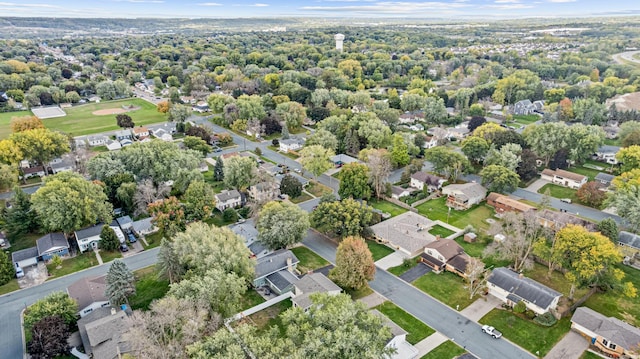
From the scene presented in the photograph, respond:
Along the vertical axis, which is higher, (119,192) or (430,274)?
(119,192)

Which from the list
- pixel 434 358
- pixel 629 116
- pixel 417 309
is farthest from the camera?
pixel 629 116

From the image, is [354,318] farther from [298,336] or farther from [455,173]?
[455,173]

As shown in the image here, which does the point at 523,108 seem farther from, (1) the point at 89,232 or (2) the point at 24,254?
(2) the point at 24,254

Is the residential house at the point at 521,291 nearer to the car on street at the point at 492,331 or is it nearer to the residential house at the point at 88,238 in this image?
the car on street at the point at 492,331

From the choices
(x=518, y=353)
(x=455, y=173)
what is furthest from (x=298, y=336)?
(x=455, y=173)

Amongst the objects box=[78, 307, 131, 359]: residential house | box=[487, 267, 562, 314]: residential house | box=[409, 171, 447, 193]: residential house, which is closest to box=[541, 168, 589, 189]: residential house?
box=[409, 171, 447, 193]: residential house

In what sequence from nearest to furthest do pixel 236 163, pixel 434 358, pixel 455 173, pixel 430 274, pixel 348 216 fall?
pixel 434 358
pixel 430 274
pixel 348 216
pixel 236 163
pixel 455 173
